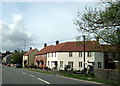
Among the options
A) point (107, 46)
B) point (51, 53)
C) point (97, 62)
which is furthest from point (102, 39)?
point (51, 53)

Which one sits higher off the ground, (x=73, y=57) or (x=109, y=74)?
(x=73, y=57)

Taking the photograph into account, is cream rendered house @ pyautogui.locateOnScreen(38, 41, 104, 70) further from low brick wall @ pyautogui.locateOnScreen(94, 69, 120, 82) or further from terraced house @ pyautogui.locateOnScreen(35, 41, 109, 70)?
low brick wall @ pyautogui.locateOnScreen(94, 69, 120, 82)

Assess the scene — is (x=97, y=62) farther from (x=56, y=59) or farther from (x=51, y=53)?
(x=51, y=53)

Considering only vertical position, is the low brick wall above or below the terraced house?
below

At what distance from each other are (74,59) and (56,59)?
6.15 metres

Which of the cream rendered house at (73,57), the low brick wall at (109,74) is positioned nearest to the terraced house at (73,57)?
the cream rendered house at (73,57)

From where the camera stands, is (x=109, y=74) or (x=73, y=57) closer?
(x=109, y=74)

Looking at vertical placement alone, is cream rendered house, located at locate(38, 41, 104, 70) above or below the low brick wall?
above

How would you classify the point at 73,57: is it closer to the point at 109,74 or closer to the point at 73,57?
the point at 73,57

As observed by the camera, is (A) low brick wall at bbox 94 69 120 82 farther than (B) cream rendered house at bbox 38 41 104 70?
No

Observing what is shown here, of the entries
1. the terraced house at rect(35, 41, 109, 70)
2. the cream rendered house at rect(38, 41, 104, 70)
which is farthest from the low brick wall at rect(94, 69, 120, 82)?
the cream rendered house at rect(38, 41, 104, 70)

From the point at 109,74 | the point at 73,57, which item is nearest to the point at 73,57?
the point at 73,57

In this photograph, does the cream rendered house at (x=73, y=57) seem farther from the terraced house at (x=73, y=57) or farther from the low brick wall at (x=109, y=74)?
the low brick wall at (x=109, y=74)

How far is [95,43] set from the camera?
2291 cm
